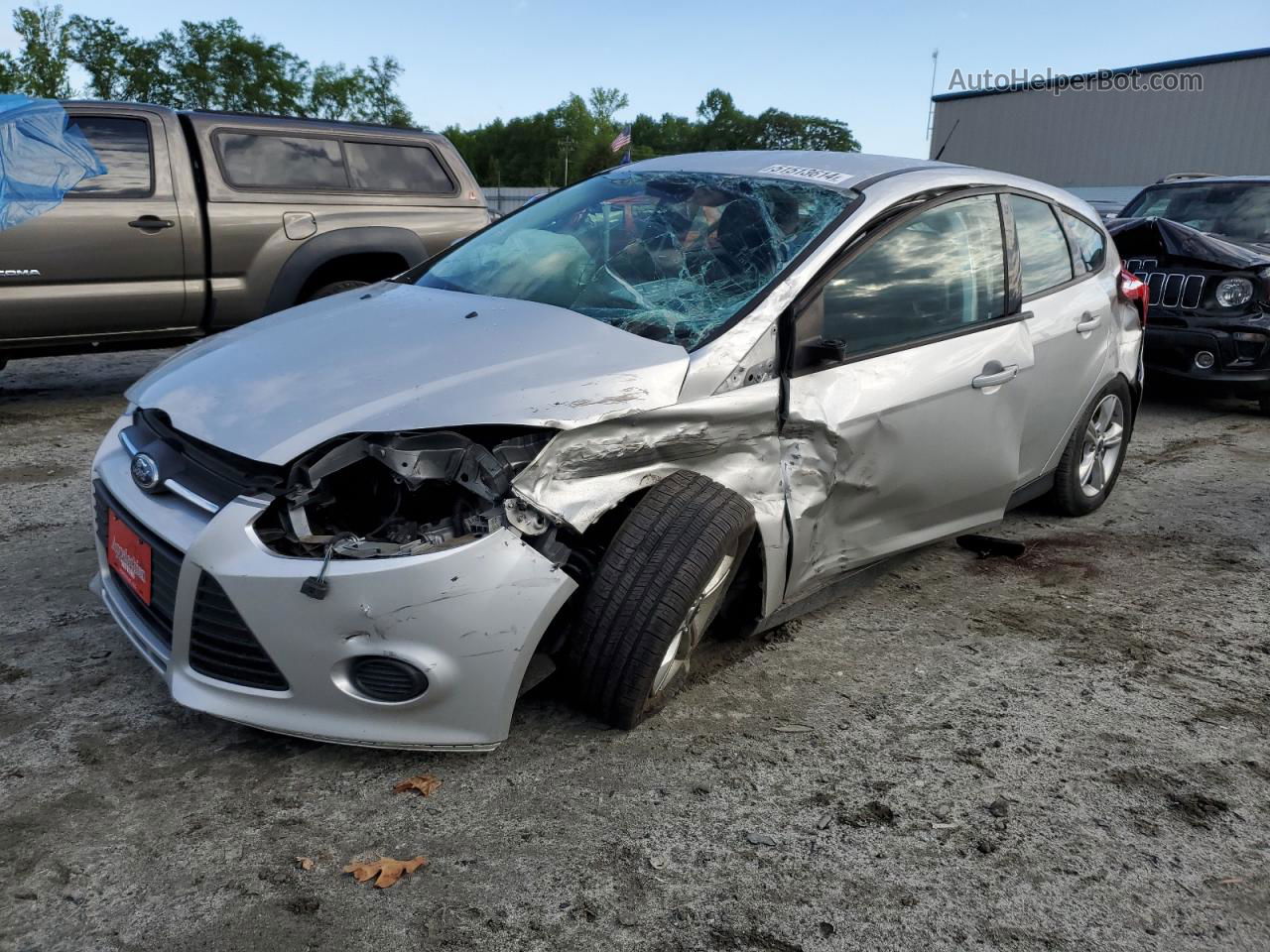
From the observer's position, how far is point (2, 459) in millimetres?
5379

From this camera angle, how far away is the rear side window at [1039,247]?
405 centimetres

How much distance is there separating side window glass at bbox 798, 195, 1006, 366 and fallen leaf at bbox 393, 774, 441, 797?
1.57 metres

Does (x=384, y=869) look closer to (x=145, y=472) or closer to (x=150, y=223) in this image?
(x=145, y=472)

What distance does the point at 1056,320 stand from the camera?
411cm

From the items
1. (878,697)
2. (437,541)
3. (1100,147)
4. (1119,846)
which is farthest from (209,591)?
(1100,147)

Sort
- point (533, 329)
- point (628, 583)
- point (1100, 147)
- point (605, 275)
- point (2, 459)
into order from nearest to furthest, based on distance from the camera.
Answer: point (628, 583) → point (533, 329) → point (605, 275) → point (2, 459) → point (1100, 147)

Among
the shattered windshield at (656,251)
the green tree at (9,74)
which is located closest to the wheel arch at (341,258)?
the shattered windshield at (656,251)

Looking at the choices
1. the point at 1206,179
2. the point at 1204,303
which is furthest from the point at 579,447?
the point at 1206,179

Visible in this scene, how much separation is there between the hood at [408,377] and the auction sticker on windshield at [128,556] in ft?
1.05

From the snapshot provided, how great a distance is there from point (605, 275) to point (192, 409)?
4.39ft

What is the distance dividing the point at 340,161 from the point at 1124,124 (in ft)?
113

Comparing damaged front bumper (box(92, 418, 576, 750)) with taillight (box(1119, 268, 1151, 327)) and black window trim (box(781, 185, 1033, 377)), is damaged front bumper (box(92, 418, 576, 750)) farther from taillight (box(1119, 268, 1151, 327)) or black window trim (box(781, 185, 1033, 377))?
taillight (box(1119, 268, 1151, 327))

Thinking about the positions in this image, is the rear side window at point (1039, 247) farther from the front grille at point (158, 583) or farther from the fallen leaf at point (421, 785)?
the front grille at point (158, 583)

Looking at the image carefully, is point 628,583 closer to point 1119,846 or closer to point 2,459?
point 1119,846
